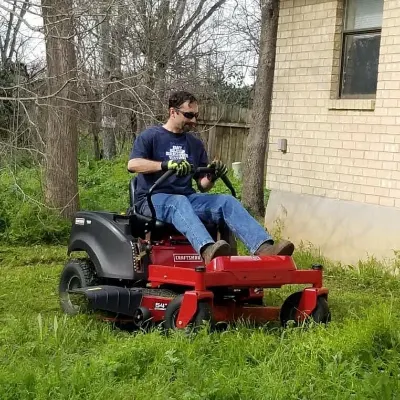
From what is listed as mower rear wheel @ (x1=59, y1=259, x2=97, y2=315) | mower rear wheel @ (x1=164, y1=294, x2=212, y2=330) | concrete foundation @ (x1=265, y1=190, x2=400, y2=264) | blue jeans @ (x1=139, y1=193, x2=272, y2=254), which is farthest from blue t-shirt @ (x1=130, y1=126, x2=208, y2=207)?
concrete foundation @ (x1=265, y1=190, x2=400, y2=264)

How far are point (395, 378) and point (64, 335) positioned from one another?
2257 mm

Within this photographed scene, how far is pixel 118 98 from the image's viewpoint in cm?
1143

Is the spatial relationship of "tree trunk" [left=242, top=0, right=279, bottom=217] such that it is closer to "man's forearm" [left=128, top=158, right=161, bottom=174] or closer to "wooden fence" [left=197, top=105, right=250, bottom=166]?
"wooden fence" [left=197, top=105, right=250, bottom=166]

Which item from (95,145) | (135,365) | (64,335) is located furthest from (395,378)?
(95,145)

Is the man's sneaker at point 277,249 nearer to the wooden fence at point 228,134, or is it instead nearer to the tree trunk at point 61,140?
the tree trunk at point 61,140

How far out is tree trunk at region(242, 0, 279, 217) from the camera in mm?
13750

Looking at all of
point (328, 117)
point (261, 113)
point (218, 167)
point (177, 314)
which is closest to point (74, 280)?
point (177, 314)

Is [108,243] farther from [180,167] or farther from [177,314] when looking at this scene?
[177,314]

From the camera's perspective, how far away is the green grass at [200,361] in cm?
438

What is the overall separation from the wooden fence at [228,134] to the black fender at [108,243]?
1409 cm

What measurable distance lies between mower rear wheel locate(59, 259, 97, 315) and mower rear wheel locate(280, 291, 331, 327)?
1616mm

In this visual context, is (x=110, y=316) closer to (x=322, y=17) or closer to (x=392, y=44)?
(x=392, y=44)

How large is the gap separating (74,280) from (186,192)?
4.18 feet

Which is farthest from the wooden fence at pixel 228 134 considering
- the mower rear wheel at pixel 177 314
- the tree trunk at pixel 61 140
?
the mower rear wheel at pixel 177 314
